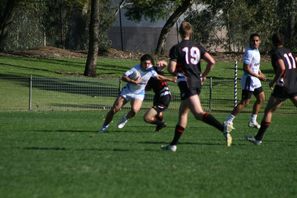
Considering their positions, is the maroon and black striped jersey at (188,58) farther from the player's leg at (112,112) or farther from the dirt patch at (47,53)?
the dirt patch at (47,53)

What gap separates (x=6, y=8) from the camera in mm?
47719

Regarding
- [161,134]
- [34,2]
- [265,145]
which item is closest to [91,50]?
[34,2]

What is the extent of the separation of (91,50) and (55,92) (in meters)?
9.43

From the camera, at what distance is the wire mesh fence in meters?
29.0

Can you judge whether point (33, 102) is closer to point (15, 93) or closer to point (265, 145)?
point (15, 93)

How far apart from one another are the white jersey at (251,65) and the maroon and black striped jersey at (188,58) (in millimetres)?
4821

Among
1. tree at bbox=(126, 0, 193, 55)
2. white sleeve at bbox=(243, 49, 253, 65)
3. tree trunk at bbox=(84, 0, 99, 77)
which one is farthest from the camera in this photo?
tree at bbox=(126, 0, 193, 55)

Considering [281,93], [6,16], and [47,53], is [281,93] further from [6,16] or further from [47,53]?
[6,16]

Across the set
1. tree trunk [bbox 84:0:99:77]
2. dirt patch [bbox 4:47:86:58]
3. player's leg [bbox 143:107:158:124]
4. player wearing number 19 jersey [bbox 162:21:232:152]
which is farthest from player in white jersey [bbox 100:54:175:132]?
→ dirt patch [bbox 4:47:86:58]

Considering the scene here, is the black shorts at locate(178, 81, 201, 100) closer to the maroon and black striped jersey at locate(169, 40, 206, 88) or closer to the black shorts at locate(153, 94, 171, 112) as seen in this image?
the maroon and black striped jersey at locate(169, 40, 206, 88)

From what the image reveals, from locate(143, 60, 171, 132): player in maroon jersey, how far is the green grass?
1.02 meters

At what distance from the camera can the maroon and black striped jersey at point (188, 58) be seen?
12.3 m

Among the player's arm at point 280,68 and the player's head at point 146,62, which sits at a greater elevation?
the player's arm at point 280,68

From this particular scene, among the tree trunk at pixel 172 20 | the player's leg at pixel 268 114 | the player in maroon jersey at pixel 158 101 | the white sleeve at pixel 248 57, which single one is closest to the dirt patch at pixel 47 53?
the tree trunk at pixel 172 20
